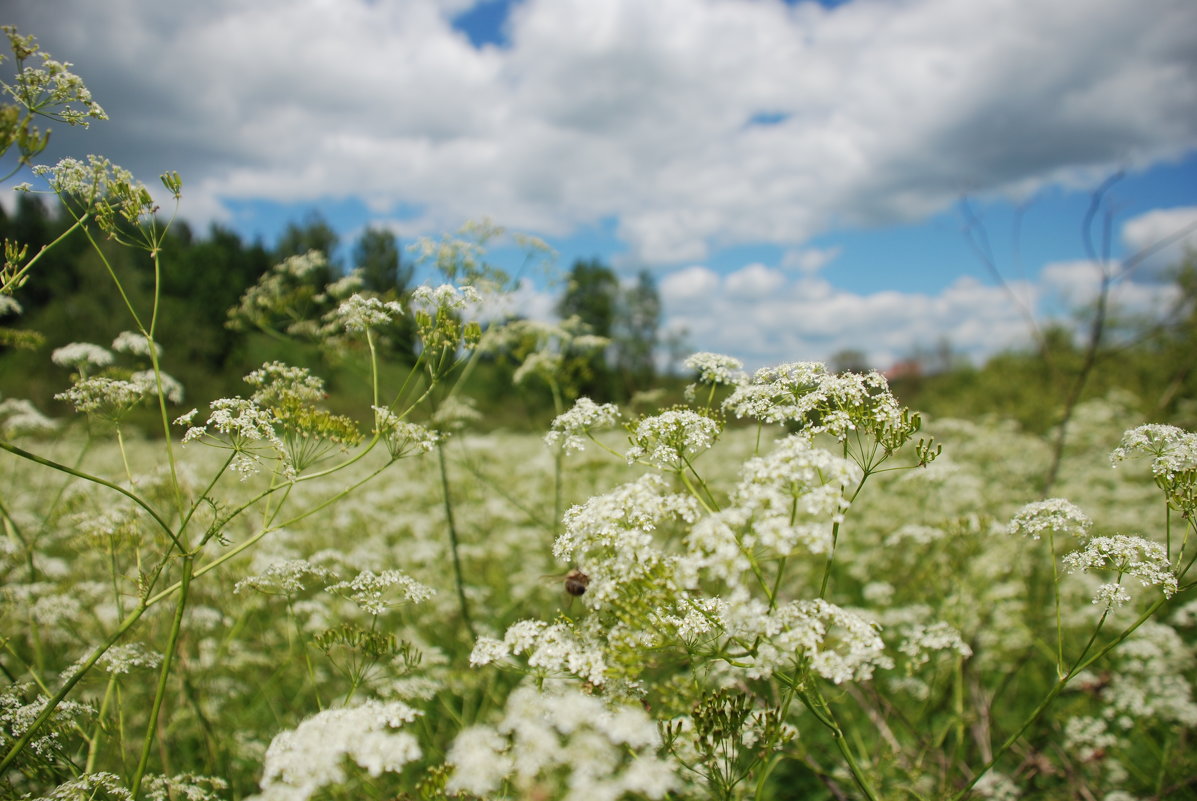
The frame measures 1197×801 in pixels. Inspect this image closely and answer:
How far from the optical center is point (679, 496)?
300 cm

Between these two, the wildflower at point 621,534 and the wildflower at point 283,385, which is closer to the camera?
the wildflower at point 621,534

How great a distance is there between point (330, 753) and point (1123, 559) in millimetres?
3884

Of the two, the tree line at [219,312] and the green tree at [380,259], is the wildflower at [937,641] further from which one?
the green tree at [380,259]

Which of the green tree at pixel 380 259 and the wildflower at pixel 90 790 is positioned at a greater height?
the green tree at pixel 380 259

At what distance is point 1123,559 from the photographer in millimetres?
3201

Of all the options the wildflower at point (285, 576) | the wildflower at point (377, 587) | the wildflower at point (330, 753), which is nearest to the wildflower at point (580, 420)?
the wildflower at point (377, 587)

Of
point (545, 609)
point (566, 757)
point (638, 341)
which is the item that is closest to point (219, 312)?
point (638, 341)

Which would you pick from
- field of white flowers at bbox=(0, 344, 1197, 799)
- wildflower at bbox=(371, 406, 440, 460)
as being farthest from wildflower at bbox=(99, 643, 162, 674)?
wildflower at bbox=(371, 406, 440, 460)

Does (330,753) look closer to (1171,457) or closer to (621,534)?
(621,534)

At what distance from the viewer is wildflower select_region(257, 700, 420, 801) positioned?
220 cm

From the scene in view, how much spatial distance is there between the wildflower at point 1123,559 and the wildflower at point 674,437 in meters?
2.05

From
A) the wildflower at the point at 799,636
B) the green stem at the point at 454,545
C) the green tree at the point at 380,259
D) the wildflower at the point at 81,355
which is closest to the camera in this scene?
the wildflower at the point at 799,636

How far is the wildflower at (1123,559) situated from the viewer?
310 cm

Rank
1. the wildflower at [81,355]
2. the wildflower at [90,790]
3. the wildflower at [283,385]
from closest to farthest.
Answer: the wildflower at [90,790], the wildflower at [283,385], the wildflower at [81,355]
